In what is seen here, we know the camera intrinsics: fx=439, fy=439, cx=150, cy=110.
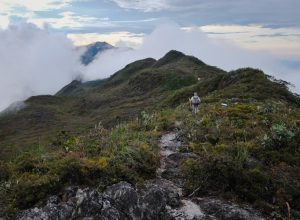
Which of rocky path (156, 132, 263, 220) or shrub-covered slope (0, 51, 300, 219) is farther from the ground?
shrub-covered slope (0, 51, 300, 219)

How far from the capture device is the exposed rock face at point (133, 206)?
1241cm

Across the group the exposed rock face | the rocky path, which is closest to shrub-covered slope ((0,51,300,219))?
the rocky path

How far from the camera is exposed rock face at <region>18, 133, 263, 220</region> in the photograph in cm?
1241

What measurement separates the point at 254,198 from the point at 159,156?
4.82 metres

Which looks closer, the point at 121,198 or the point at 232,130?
the point at 121,198

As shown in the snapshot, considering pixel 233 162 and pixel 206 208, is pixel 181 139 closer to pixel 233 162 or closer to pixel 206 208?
pixel 233 162

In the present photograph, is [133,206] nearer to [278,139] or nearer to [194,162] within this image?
[194,162]

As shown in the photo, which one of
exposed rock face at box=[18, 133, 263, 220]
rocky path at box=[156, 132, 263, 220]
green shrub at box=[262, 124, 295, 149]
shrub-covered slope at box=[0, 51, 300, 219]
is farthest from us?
green shrub at box=[262, 124, 295, 149]

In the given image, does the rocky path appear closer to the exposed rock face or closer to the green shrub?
the exposed rock face

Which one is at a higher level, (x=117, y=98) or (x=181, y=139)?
(x=181, y=139)

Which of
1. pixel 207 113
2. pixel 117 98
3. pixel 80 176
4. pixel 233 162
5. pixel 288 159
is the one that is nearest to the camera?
pixel 80 176

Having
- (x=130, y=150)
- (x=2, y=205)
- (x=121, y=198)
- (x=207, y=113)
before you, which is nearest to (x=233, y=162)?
(x=130, y=150)

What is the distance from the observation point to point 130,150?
16.7 m

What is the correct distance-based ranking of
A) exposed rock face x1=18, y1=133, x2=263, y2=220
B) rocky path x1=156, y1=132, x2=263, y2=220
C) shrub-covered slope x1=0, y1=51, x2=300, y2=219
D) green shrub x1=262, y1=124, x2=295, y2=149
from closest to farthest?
1. exposed rock face x1=18, y1=133, x2=263, y2=220
2. rocky path x1=156, y1=132, x2=263, y2=220
3. shrub-covered slope x1=0, y1=51, x2=300, y2=219
4. green shrub x1=262, y1=124, x2=295, y2=149
